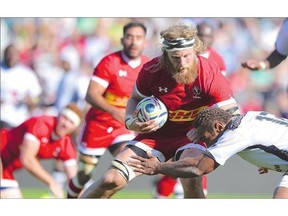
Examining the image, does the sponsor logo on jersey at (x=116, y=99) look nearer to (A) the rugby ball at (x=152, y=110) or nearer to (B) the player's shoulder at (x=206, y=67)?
(A) the rugby ball at (x=152, y=110)

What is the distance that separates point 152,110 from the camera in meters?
7.97

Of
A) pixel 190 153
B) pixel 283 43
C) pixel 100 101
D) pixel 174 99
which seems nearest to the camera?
pixel 190 153

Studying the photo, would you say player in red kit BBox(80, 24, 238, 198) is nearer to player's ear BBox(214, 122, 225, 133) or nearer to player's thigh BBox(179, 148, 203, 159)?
player's thigh BBox(179, 148, 203, 159)

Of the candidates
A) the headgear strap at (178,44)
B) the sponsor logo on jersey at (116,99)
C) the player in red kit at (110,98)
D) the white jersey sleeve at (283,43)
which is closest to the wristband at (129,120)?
the headgear strap at (178,44)

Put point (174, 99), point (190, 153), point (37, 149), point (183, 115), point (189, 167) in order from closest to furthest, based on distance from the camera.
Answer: point (189, 167) < point (190, 153) < point (174, 99) < point (183, 115) < point (37, 149)

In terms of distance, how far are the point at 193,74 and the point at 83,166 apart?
11.2ft

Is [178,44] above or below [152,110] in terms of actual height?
above

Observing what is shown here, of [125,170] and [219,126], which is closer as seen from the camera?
[219,126]

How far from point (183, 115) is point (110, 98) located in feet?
9.24

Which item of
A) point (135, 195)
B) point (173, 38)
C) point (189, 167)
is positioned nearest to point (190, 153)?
point (189, 167)

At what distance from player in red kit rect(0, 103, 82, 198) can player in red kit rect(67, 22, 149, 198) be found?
1.00ft

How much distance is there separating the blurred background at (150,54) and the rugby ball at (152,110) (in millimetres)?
4609

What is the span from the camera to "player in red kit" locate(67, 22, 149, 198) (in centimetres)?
1073

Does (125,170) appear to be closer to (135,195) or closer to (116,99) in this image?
(116,99)
